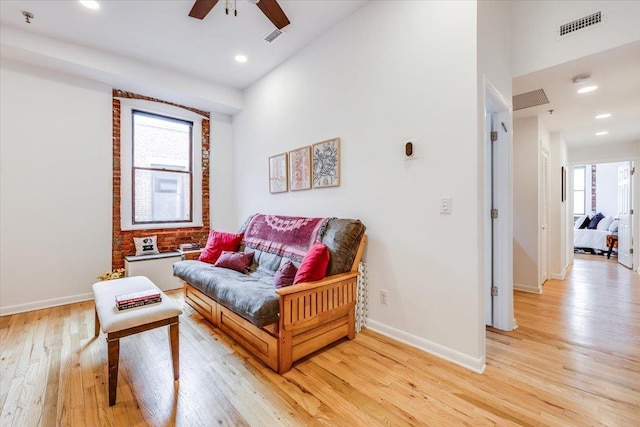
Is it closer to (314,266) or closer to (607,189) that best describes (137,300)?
(314,266)

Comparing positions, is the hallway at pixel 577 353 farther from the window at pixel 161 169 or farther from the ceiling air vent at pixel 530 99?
the window at pixel 161 169

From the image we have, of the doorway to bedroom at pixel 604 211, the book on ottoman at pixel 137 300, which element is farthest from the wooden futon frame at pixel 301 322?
the doorway to bedroom at pixel 604 211

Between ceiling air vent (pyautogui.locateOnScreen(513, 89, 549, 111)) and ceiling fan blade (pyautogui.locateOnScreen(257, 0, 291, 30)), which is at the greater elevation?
ceiling fan blade (pyautogui.locateOnScreen(257, 0, 291, 30))

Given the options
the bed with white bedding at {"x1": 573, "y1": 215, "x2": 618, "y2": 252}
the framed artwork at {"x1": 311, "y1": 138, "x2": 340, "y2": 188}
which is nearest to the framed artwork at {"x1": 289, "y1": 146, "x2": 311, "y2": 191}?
the framed artwork at {"x1": 311, "y1": 138, "x2": 340, "y2": 188}

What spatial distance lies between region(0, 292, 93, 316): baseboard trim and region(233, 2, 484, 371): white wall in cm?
313

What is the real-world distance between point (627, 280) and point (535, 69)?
161 inches

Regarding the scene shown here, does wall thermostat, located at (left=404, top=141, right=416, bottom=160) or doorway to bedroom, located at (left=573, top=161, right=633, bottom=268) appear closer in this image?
wall thermostat, located at (left=404, top=141, right=416, bottom=160)

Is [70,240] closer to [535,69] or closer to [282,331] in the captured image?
[282,331]

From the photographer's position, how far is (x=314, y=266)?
7.20ft

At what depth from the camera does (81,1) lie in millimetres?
2557

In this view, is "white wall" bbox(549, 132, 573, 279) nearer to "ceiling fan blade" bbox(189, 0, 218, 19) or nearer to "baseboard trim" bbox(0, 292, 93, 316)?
"ceiling fan blade" bbox(189, 0, 218, 19)

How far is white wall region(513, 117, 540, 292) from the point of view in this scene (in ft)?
12.6

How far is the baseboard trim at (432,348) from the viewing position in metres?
1.96

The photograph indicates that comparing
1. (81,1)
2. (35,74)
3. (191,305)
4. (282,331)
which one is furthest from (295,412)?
(35,74)
